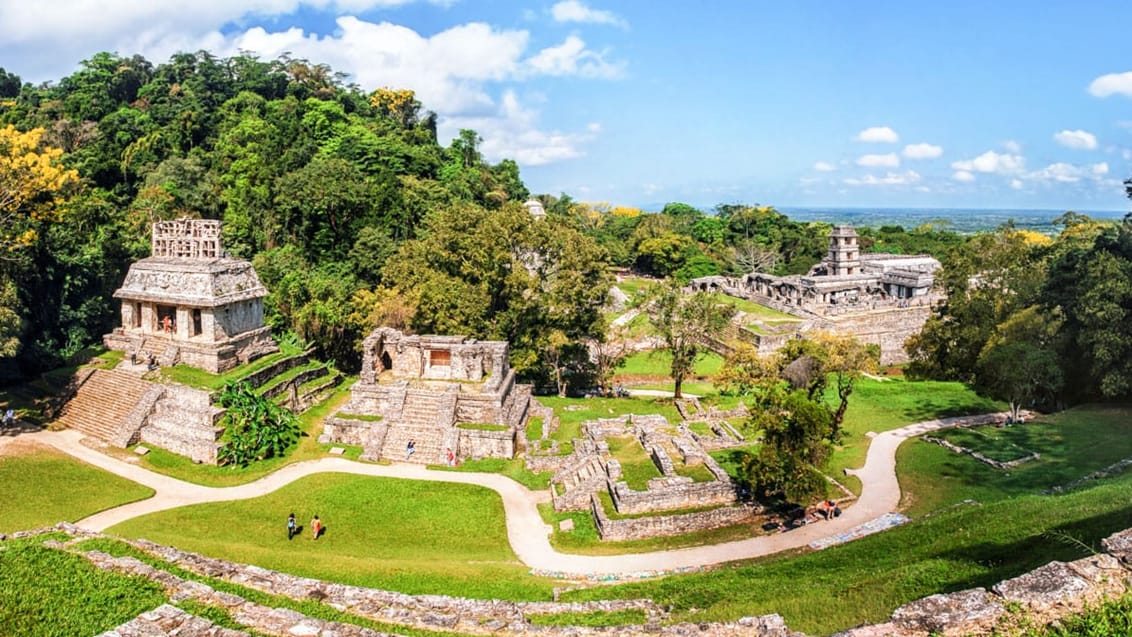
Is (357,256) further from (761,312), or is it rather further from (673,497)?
(761,312)

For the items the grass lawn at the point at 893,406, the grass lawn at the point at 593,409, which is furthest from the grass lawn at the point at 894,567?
the grass lawn at the point at 593,409

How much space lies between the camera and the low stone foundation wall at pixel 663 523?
62.5 ft

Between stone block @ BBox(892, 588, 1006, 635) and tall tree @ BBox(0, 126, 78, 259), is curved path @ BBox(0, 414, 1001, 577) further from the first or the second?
tall tree @ BBox(0, 126, 78, 259)

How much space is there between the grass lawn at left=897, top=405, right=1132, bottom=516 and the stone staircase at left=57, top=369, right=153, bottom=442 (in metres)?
28.7

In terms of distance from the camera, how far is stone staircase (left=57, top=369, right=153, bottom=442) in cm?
2612

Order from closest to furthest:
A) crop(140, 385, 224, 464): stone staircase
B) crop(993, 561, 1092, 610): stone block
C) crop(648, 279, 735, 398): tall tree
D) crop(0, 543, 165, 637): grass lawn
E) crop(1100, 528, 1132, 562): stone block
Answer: crop(993, 561, 1092, 610): stone block, crop(1100, 528, 1132, 562): stone block, crop(0, 543, 165, 637): grass lawn, crop(140, 385, 224, 464): stone staircase, crop(648, 279, 735, 398): tall tree

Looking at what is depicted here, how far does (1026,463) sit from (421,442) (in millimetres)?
21175

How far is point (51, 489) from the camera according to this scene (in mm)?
21109

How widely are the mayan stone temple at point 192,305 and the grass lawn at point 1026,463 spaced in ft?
89.7

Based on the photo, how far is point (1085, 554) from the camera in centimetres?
1130

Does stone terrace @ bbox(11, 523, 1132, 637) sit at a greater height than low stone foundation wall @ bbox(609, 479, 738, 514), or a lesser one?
greater

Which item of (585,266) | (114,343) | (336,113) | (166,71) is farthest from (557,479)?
(166,71)

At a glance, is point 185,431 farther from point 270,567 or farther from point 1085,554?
point 1085,554

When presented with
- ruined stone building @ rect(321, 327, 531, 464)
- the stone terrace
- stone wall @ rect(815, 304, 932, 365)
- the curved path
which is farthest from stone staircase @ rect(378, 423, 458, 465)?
stone wall @ rect(815, 304, 932, 365)
